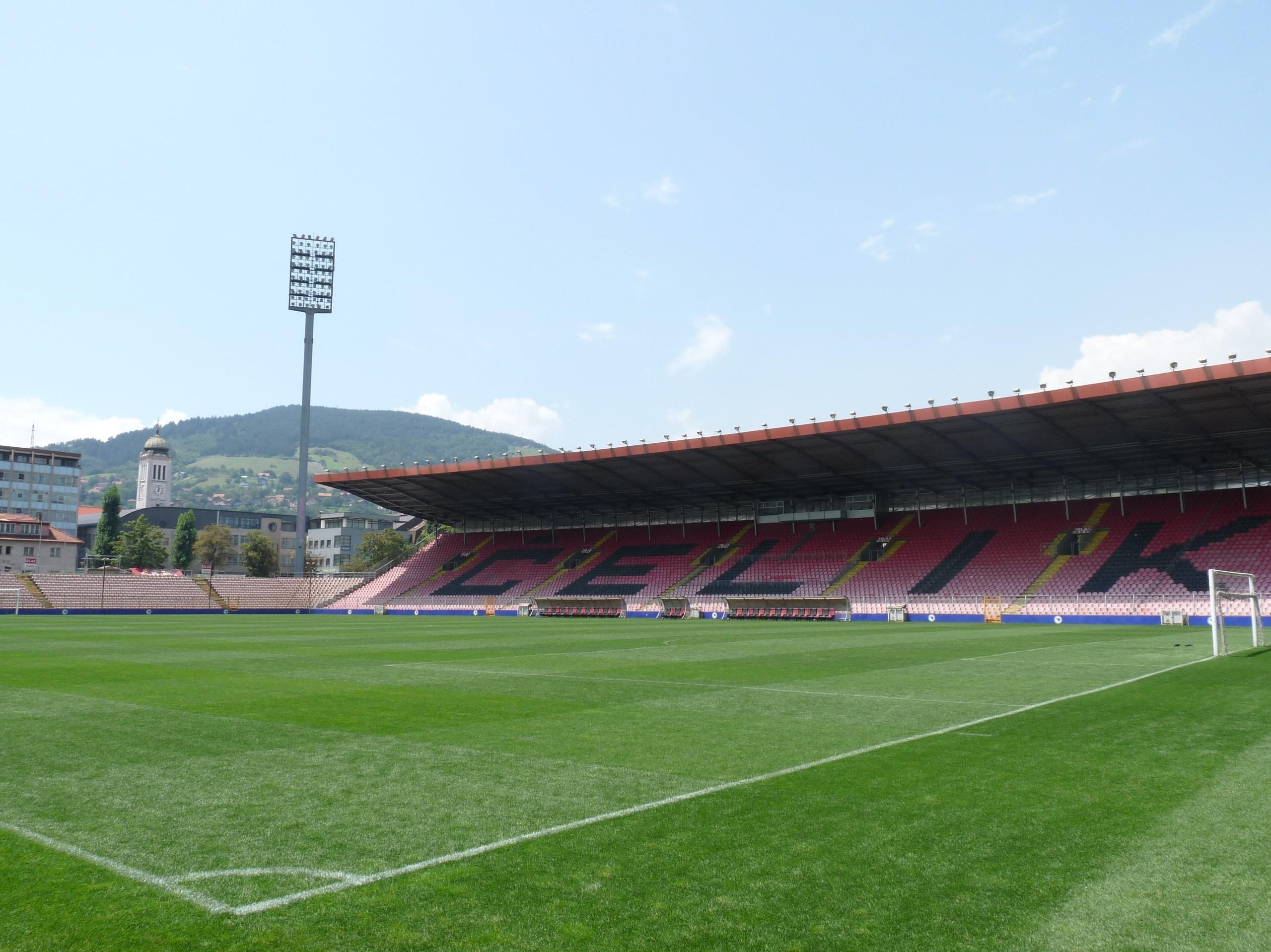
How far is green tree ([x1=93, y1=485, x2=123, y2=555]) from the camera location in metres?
115

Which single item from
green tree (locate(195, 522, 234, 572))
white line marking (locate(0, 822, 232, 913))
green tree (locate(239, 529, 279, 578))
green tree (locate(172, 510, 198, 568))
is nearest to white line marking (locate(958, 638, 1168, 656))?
white line marking (locate(0, 822, 232, 913))

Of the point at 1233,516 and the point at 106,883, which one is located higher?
the point at 1233,516

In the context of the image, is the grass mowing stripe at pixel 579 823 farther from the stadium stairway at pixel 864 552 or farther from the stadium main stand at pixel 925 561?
the stadium stairway at pixel 864 552

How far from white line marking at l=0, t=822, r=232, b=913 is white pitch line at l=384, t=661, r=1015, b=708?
9844 millimetres

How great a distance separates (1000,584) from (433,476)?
36.0 metres

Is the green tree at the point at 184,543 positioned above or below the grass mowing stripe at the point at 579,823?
above

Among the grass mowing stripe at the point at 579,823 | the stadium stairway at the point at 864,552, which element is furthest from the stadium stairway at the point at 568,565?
the grass mowing stripe at the point at 579,823

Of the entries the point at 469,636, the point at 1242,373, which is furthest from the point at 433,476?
the point at 1242,373

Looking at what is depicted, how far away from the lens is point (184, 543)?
119 meters

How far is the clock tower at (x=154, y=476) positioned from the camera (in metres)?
178

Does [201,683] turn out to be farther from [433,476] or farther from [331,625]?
[433,476]

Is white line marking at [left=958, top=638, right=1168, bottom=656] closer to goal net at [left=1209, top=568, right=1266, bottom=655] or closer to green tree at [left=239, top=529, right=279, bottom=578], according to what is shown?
goal net at [left=1209, top=568, right=1266, bottom=655]

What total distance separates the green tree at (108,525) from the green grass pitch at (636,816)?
11642 cm

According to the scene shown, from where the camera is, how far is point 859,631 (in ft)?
108
